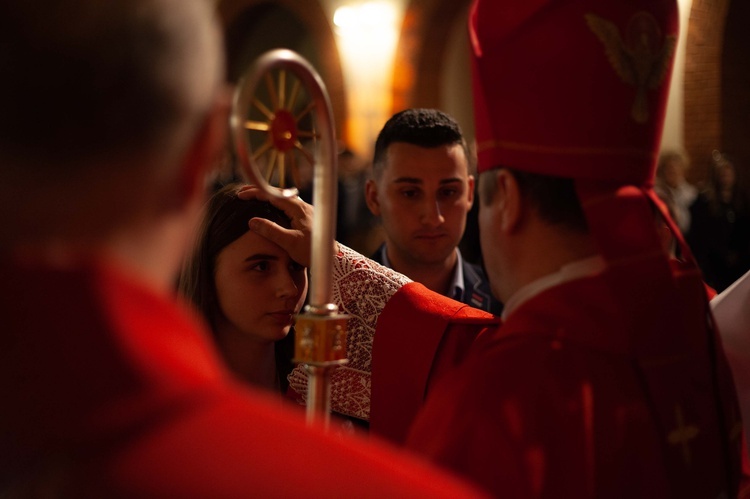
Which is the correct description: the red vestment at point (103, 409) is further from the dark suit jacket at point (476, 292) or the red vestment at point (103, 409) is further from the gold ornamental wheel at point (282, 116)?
the dark suit jacket at point (476, 292)

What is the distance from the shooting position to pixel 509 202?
1.59m

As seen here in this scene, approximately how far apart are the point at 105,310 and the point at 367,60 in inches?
431

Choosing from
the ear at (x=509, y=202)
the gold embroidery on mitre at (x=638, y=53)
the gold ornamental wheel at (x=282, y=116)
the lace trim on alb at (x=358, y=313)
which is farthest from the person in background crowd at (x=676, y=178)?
the gold ornamental wheel at (x=282, y=116)

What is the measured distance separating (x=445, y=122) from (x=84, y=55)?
8.96 ft

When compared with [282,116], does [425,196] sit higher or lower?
lower

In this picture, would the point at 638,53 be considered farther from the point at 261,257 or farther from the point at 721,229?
the point at 721,229

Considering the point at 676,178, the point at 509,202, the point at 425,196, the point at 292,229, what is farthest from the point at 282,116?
the point at 676,178

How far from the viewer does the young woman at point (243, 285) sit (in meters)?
2.39

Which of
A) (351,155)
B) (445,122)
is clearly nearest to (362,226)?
(351,155)

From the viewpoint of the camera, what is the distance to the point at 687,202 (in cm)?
817

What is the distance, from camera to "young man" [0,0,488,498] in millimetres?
744

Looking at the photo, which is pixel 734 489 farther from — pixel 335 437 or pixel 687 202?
pixel 687 202

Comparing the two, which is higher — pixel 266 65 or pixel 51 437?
pixel 266 65

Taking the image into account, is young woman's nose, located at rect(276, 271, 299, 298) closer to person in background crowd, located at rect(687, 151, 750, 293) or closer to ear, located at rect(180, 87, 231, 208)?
ear, located at rect(180, 87, 231, 208)
